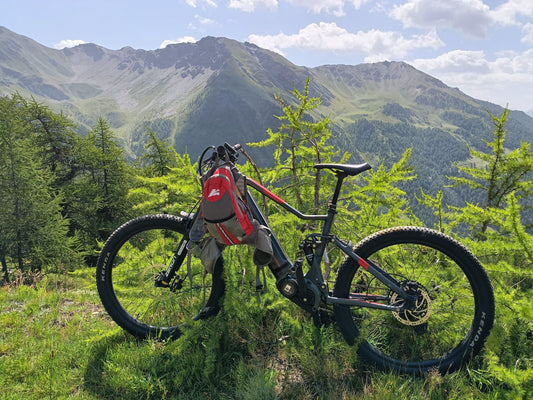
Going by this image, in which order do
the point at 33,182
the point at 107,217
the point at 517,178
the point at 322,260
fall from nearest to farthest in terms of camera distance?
the point at 322,260
the point at 517,178
the point at 33,182
the point at 107,217

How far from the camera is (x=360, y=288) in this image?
124 inches

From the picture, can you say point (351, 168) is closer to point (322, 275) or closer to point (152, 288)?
point (322, 275)

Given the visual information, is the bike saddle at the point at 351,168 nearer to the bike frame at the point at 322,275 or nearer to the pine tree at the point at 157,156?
the bike frame at the point at 322,275

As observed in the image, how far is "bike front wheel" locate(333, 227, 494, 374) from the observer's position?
2705 mm

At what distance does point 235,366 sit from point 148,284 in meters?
1.41

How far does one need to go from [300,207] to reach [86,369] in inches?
130

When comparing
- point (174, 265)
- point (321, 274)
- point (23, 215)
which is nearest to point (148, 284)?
point (174, 265)

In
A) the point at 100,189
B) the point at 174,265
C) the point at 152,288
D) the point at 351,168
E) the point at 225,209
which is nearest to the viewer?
the point at 225,209

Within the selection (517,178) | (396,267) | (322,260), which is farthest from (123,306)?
(517,178)

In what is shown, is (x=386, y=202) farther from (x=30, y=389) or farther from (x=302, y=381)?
(x=30, y=389)

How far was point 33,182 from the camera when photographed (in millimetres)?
20109

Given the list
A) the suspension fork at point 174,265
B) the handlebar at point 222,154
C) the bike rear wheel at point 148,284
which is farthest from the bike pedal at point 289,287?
the handlebar at point 222,154

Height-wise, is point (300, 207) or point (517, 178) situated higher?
point (517, 178)

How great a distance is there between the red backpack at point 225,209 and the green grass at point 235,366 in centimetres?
58
